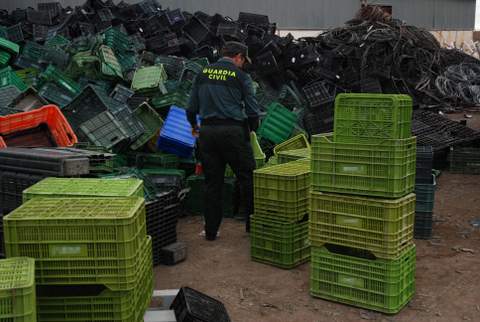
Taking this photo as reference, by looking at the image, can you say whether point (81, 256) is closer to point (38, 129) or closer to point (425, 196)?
point (38, 129)

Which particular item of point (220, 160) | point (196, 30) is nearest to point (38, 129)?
point (220, 160)

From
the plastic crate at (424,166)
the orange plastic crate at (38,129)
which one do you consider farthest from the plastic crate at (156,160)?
the plastic crate at (424,166)

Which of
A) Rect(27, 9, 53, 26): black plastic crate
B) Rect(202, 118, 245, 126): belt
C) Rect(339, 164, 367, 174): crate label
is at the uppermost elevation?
Rect(27, 9, 53, 26): black plastic crate

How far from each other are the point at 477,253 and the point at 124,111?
14.8 ft

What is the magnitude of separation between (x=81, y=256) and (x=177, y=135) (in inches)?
161

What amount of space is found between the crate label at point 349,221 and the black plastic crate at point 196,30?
30.1 ft

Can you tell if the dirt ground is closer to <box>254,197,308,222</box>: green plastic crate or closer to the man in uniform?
<box>254,197,308,222</box>: green plastic crate

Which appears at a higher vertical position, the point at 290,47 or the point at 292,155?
the point at 290,47

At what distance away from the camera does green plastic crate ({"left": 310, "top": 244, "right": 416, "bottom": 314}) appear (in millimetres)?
4367

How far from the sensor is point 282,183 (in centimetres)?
532

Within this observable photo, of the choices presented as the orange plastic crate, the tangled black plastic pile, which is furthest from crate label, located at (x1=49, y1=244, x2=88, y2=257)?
the tangled black plastic pile

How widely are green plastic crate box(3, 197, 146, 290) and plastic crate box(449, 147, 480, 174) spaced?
25.0 feet

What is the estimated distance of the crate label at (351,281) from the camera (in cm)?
449

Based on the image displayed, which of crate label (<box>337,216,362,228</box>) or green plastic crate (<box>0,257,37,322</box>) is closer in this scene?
green plastic crate (<box>0,257,37,322</box>)
